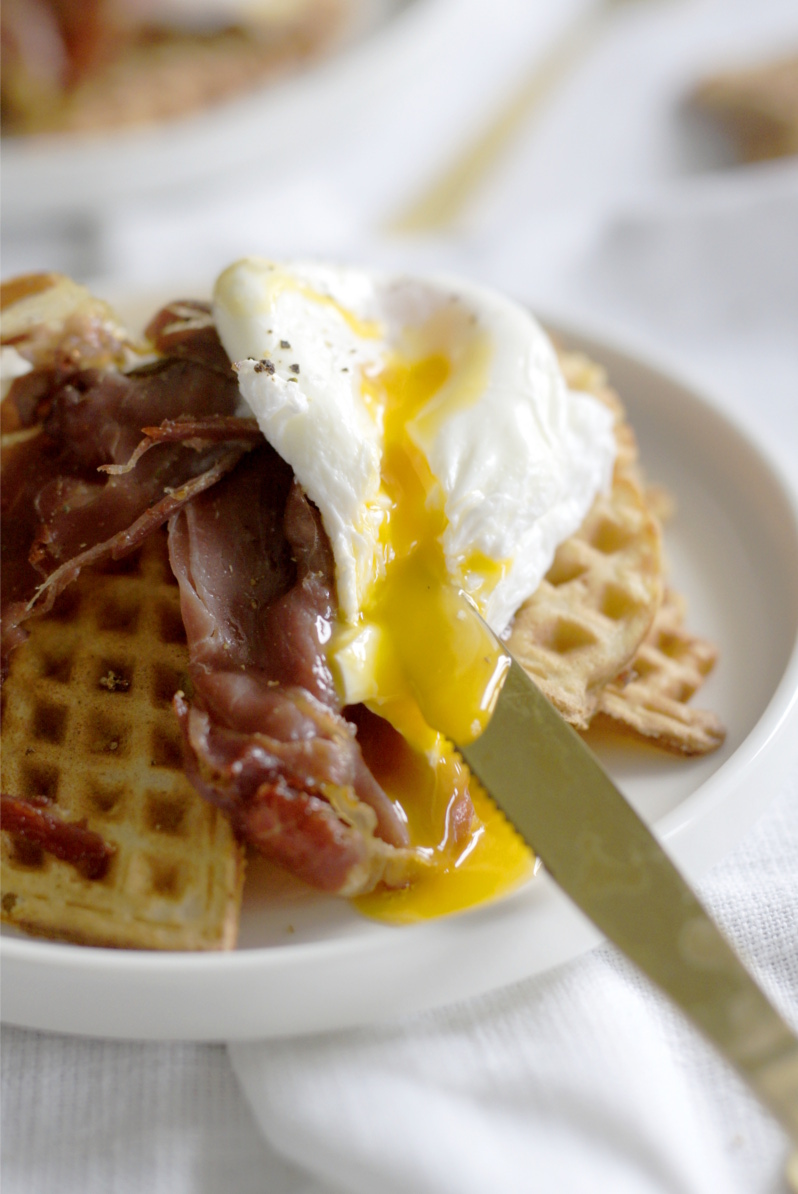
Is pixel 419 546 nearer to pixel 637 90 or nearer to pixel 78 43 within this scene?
pixel 78 43

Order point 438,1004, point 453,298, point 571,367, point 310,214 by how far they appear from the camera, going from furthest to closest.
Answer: point 310,214
point 571,367
point 453,298
point 438,1004

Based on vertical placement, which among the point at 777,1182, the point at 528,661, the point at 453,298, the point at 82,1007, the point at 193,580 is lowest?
the point at 777,1182

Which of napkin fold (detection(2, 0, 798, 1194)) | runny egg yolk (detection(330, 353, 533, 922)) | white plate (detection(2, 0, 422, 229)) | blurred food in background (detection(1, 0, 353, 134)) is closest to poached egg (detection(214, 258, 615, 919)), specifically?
runny egg yolk (detection(330, 353, 533, 922))

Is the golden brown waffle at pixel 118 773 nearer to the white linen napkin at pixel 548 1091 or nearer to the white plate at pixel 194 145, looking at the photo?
the white linen napkin at pixel 548 1091

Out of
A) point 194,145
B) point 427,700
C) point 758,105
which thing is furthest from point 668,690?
point 758,105

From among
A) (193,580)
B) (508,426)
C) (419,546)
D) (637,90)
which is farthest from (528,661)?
(637,90)

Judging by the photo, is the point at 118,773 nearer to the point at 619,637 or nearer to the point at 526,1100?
the point at 526,1100
